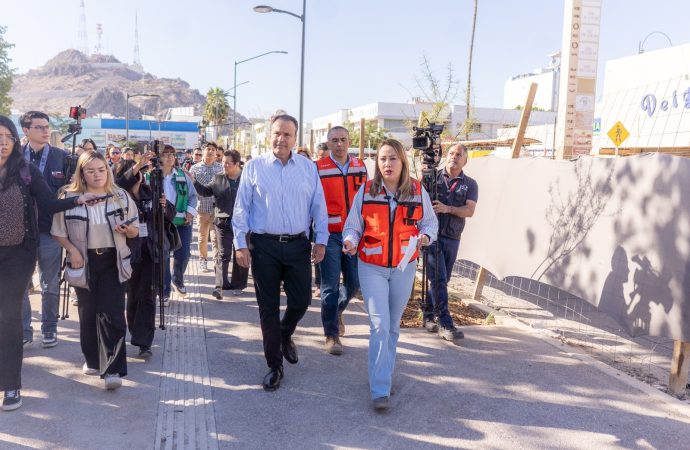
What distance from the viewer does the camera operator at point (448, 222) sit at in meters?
5.89

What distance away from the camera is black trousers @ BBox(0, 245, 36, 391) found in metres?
4.12

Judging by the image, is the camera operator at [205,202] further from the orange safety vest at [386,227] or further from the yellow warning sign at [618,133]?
the yellow warning sign at [618,133]

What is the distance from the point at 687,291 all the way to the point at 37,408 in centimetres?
460

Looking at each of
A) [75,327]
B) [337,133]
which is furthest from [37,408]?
[337,133]

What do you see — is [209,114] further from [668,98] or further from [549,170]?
[549,170]

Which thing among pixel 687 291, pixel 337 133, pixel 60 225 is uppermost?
pixel 337 133

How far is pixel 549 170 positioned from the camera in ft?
20.0

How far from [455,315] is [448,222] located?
140cm

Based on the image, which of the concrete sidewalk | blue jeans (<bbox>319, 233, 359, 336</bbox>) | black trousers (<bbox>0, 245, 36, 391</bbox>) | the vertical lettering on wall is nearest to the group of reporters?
black trousers (<bbox>0, 245, 36, 391</bbox>)

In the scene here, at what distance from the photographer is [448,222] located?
5.98m

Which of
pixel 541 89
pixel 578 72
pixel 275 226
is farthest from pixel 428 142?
pixel 541 89

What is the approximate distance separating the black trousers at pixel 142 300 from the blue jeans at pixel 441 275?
8.52 feet

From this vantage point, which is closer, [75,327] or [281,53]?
[75,327]

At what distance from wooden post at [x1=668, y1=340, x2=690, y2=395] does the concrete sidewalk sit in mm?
223
